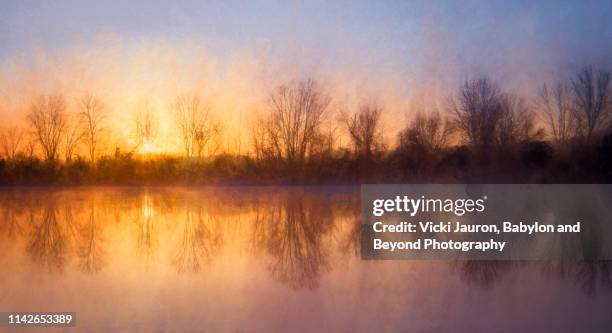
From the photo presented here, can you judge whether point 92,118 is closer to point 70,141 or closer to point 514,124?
point 70,141

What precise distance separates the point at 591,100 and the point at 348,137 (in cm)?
239

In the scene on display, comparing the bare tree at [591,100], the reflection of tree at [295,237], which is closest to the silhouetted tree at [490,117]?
the bare tree at [591,100]

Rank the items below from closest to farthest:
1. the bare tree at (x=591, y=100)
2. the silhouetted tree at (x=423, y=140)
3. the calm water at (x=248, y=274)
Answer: the calm water at (x=248, y=274) < the bare tree at (x=591, y=100) < the silhouetted tree at (x=423, y=140)

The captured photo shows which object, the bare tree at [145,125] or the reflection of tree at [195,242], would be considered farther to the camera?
the bare tree at [145,125]

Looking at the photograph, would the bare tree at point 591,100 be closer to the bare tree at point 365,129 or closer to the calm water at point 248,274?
the calm water at point 248,274

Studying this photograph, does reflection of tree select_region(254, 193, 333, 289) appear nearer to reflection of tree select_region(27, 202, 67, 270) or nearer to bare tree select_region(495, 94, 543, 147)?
reflection of tree select_region(27, 202, 67, 270)

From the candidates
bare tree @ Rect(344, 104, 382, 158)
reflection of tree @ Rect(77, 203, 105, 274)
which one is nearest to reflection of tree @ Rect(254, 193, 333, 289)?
bare tree @ Rect(344, 104, 382, 158)

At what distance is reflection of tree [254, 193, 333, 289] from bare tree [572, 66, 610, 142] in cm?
269

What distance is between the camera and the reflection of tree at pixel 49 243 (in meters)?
4.17

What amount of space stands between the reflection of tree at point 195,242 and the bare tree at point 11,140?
6.73 ft

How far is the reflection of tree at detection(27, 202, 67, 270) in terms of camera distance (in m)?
4.17

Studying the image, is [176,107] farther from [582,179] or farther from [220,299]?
[582,179]

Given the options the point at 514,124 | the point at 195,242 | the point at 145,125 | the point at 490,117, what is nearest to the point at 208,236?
the point at 195,242

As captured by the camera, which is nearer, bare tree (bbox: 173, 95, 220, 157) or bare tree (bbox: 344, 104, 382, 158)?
bare tree (bbox: 173, 95, 220, 157)
